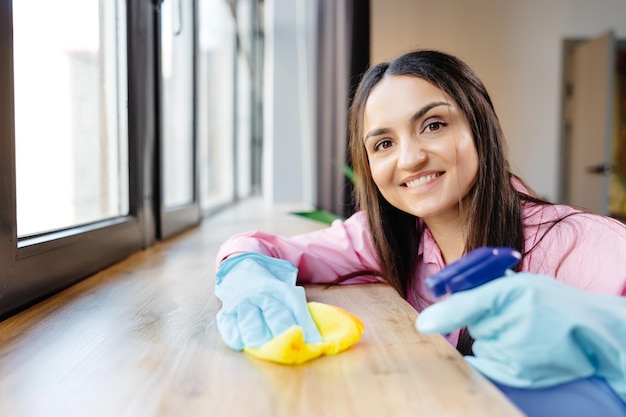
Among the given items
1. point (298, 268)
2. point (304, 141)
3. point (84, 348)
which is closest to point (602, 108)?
point (304, 141)

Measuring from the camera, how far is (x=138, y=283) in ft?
3.07

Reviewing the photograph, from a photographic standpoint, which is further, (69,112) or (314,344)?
(69,112)

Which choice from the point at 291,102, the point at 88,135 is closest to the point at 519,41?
the point at 291,102

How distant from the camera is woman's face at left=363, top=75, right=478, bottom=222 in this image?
2.83ft

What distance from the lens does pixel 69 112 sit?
106 cm

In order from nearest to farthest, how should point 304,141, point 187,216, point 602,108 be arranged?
point 187,216, point 602,108, point 304,141

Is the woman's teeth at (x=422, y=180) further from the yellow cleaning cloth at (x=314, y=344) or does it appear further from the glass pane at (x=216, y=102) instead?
the glass pane at (x=216, y=102)

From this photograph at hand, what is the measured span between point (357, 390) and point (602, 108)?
3.71m

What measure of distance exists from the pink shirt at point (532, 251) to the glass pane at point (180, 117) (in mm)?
844

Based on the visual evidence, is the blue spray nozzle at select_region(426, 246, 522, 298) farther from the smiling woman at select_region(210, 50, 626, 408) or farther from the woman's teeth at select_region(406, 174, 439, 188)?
the woman's teeth at select_region(406, 174, 439, 188)

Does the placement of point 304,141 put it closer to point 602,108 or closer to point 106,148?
point 602,108

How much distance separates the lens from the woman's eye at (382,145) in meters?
0.93

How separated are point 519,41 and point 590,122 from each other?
0.75 meters

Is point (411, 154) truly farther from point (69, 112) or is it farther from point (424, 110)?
point (69, 112)
